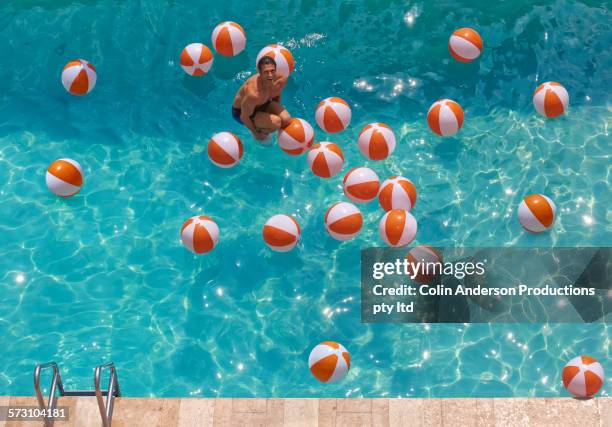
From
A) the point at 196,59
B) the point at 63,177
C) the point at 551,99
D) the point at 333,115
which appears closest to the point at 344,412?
the point at 333,115

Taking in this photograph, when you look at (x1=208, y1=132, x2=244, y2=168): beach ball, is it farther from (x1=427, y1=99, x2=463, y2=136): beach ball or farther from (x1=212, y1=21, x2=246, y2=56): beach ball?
(x1=427, y1=99, x2=463, y2=136): beach ball

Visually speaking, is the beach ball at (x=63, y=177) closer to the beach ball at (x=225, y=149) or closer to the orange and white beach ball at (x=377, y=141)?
the beach ball at (x=225, y=149)

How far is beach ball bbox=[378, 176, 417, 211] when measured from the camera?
1045cm

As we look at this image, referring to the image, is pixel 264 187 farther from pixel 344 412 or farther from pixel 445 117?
pixel 344 412

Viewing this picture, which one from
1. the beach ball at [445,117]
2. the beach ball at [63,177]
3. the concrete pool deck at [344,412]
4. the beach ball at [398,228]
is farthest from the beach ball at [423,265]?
the beach ball at [63,177]

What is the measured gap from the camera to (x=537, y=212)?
1040 centimetres

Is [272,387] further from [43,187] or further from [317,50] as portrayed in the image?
[317,50]

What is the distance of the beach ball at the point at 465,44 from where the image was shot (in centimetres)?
1167

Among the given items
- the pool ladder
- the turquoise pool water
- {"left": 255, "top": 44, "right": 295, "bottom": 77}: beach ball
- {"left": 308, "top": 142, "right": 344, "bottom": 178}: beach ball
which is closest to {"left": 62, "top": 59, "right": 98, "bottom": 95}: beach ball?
the turquoise pool water

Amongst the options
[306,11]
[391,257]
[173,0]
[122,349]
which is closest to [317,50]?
[306,11]

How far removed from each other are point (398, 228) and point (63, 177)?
15.5 feet

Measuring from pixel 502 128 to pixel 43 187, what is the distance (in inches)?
275

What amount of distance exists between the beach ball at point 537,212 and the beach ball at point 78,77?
21.9 ft

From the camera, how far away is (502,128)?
11828 mm
